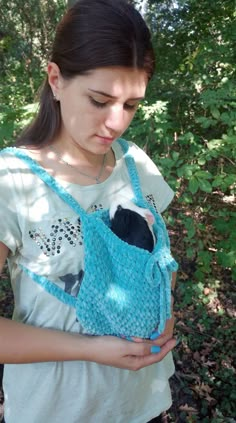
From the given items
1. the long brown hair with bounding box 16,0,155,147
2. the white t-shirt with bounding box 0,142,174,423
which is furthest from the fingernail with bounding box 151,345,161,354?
the long brown hair with bounding box 16,0,155,147

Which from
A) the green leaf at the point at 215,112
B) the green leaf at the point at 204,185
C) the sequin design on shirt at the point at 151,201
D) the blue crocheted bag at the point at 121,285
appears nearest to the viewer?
the blue crocheted bag at the point at 121,285

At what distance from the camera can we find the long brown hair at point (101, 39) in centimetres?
98

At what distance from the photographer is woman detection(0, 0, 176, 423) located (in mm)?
974

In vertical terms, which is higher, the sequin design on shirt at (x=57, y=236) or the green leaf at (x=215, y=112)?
the sequin design on shirt at (x=57, y=236)

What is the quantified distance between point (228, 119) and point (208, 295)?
5.65 ft

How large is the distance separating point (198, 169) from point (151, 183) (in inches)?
44.0

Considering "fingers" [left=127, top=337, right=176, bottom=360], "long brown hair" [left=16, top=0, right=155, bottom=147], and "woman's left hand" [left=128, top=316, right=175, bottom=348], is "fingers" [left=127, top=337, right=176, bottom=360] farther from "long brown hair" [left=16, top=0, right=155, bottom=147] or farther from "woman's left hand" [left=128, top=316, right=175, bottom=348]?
"long brown hair" [left=16, top=0, right=155, bottom=147]

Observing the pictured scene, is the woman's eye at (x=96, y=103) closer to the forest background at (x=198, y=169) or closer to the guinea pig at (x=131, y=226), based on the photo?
the guinea pig at (x=131, y=226)

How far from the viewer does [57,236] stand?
A: 1.01 m

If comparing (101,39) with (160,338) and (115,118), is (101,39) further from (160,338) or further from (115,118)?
(160,338)

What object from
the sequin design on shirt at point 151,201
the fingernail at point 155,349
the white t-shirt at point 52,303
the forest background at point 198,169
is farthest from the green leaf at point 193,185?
the fingernail at point 155,349

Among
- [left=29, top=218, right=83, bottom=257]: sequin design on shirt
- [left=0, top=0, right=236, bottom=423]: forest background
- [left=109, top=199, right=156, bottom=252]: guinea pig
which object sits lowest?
[left=0, top=0, right=236, bottom=423]: forest background

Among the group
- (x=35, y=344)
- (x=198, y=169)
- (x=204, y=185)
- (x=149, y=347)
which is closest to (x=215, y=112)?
(x=198, y=169)

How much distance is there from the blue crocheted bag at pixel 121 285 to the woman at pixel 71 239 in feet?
0.13
